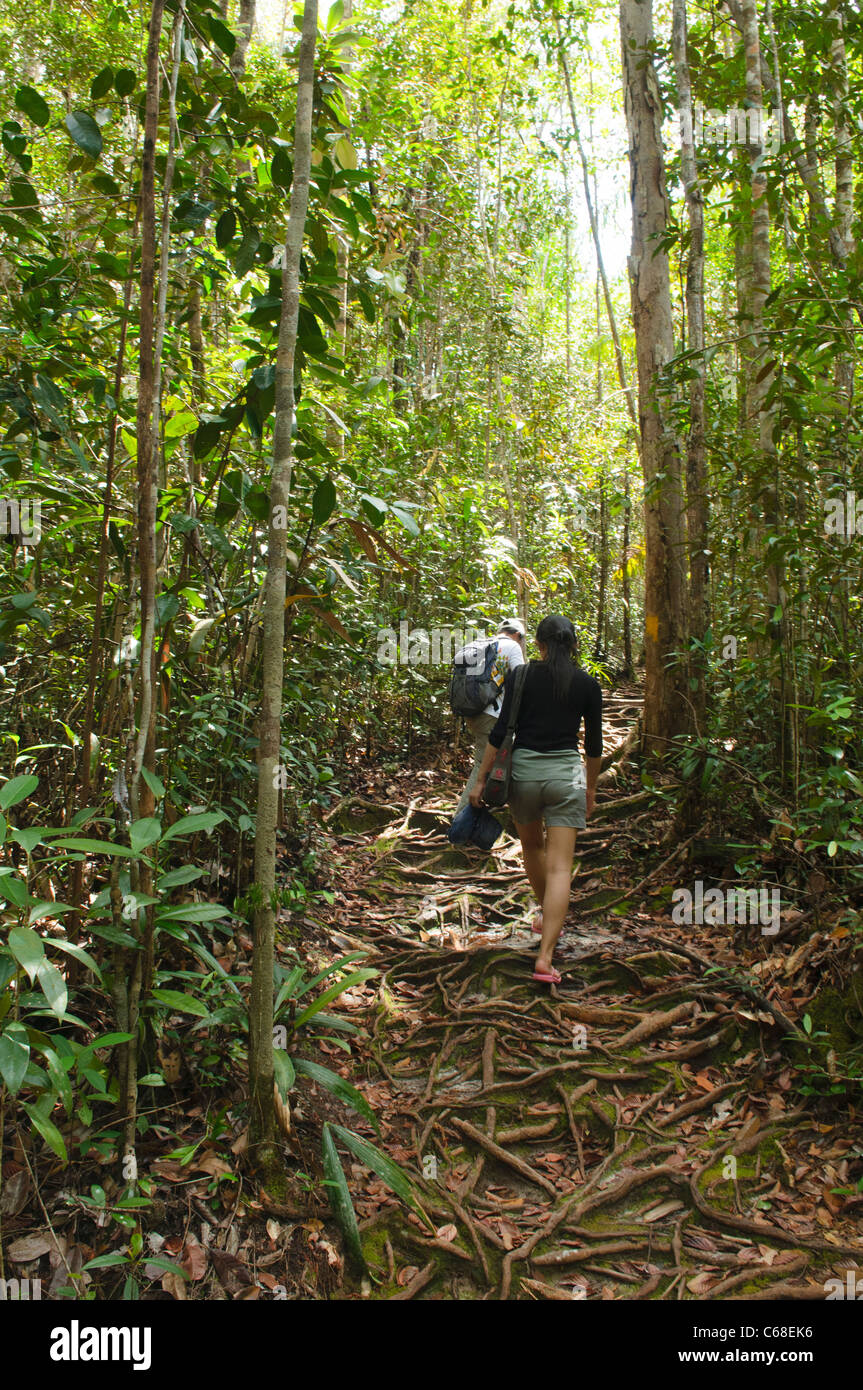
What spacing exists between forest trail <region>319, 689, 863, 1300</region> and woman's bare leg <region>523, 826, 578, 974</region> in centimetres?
21

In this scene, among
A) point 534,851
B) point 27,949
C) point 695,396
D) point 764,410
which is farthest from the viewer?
→ point 695,396

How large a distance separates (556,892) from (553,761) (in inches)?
26.9

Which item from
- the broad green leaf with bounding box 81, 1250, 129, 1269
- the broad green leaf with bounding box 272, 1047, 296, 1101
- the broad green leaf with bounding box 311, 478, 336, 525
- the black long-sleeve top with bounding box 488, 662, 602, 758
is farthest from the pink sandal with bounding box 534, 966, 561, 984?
the broad green leaf with bounding box 311, 478, 336, 525

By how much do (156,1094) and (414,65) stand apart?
37.6 ft

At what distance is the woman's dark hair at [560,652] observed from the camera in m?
4.43

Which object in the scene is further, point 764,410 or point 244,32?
point 244,32

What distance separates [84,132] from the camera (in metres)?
2.73

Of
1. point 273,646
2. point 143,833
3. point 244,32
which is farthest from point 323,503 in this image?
point 244,32

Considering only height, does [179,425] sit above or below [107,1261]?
above

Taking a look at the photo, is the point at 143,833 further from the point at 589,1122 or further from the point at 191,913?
the point at 589,1122

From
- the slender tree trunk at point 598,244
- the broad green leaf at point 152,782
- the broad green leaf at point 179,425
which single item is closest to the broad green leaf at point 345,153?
the broad green leaf at point 179,425

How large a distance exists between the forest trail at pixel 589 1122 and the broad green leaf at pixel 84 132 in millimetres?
3669

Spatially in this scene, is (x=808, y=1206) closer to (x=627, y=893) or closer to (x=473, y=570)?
(x=627, y=893)

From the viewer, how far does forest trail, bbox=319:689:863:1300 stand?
2754mm
